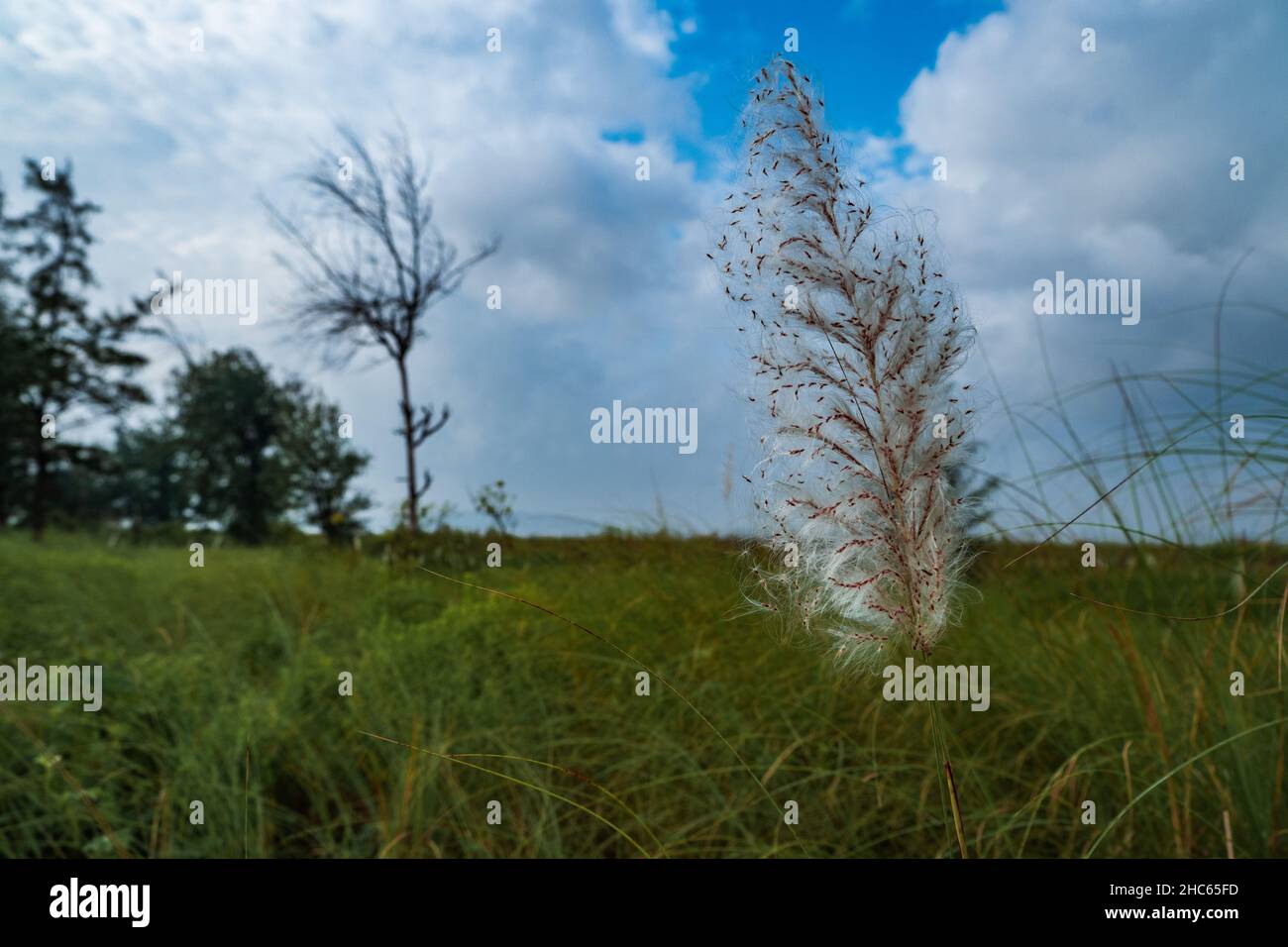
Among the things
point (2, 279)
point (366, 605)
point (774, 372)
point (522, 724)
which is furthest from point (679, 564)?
point (2, 279)

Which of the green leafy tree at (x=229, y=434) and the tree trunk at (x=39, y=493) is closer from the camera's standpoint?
the tree trunk at (x=39, y=493)

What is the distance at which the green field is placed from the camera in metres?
2.84

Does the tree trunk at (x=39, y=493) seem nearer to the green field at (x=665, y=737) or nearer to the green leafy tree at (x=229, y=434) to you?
the green leafy tree at (x=229, y=434)

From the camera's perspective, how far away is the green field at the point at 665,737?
284 centimetres

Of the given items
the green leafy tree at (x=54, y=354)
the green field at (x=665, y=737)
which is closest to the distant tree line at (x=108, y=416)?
the green leafy tree at (x=54, y=354)

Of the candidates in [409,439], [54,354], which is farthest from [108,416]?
[409,439]

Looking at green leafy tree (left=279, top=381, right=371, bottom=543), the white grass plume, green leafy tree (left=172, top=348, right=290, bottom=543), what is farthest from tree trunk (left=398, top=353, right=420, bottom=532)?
green leafy tree (left=172, top=348, right=290, bottom=543)

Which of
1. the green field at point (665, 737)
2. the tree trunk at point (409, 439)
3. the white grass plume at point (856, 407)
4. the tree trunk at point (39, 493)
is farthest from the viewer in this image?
the tree trunk at point (39, 493)

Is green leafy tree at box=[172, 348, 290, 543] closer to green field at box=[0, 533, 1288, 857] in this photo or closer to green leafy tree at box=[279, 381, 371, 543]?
green leafy tree at box=[279, 381, 371, 543]

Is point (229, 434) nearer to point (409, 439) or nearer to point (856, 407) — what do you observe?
point (409, 439)

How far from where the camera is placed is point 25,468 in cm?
2186
